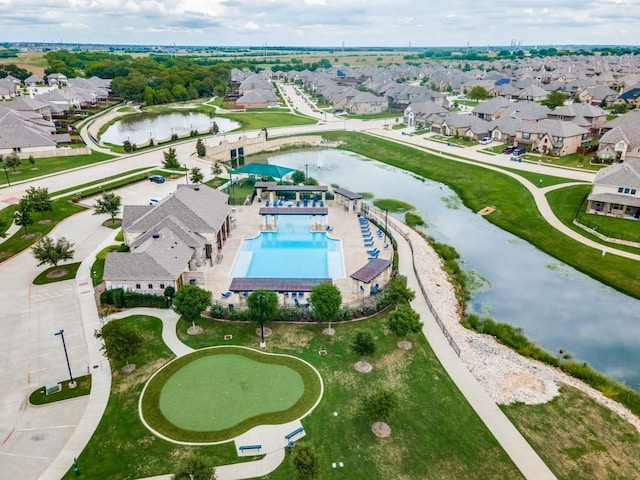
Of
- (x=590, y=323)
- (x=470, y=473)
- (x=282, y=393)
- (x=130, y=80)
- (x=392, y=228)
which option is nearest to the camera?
(x=470, y=473)

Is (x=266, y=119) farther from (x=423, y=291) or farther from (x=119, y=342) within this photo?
(x=119, y=342)

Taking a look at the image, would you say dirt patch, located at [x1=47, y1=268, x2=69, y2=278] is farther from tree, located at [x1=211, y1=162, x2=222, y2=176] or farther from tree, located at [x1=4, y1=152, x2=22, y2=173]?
tree, located at [x1=4, y1=152, x2=22, y2=173]

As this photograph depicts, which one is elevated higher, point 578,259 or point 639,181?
point 639,181

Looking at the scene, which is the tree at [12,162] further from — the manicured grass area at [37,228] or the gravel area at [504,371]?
the gravel area at [504,371]

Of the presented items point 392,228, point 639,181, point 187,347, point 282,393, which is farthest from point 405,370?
point 639,181

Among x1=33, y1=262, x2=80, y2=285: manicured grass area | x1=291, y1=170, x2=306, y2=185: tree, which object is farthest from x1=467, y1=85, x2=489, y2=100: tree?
x1=33, y1=262, x2=80, y2=285: manicured grass area

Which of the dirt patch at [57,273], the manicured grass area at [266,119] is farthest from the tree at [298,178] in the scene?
the manicured grass area at [266,119]

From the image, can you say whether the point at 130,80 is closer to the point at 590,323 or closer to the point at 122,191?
the point at 122,191
